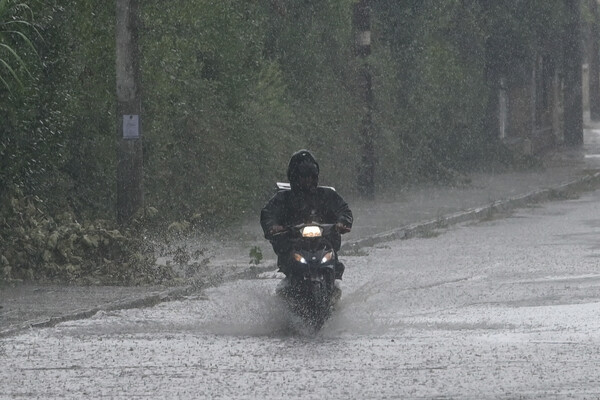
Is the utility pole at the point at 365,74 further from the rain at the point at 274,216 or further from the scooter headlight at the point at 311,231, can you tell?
the scooter headlight at the point at 311,231

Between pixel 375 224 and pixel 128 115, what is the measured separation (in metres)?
6.79

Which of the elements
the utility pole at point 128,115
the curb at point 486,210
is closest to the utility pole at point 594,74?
the curb at point 486,210

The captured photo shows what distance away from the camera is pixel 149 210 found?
17797 mm

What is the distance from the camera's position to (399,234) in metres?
22.9

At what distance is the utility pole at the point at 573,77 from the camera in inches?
1908

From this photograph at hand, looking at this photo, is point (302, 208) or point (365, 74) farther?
point (365, 74)

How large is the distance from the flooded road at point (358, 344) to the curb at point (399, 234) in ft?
0.61

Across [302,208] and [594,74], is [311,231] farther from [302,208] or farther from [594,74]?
[594,74]

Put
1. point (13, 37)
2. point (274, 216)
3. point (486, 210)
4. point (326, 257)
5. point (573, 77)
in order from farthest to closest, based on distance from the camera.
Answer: point (573, 77)
point (486, 210)
point (13, 37)
point (274, 216)
point (326, 257)

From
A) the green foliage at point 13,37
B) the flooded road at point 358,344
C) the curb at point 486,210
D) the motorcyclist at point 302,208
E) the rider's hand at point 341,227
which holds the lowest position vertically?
the curb at point 486,210

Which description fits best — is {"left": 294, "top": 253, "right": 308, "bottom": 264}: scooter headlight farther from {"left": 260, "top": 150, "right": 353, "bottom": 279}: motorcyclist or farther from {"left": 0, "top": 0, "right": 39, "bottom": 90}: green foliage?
{"left": 0, "top": 0, "right": 39, "bottom": 90}: green foliage

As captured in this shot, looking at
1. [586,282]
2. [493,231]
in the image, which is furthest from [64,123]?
[493,231]

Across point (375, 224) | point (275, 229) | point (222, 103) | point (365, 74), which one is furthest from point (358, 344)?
point (365, 74)

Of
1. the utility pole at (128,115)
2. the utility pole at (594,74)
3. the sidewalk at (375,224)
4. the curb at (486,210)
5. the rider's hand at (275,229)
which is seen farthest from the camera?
the utility pole at (594,74)
